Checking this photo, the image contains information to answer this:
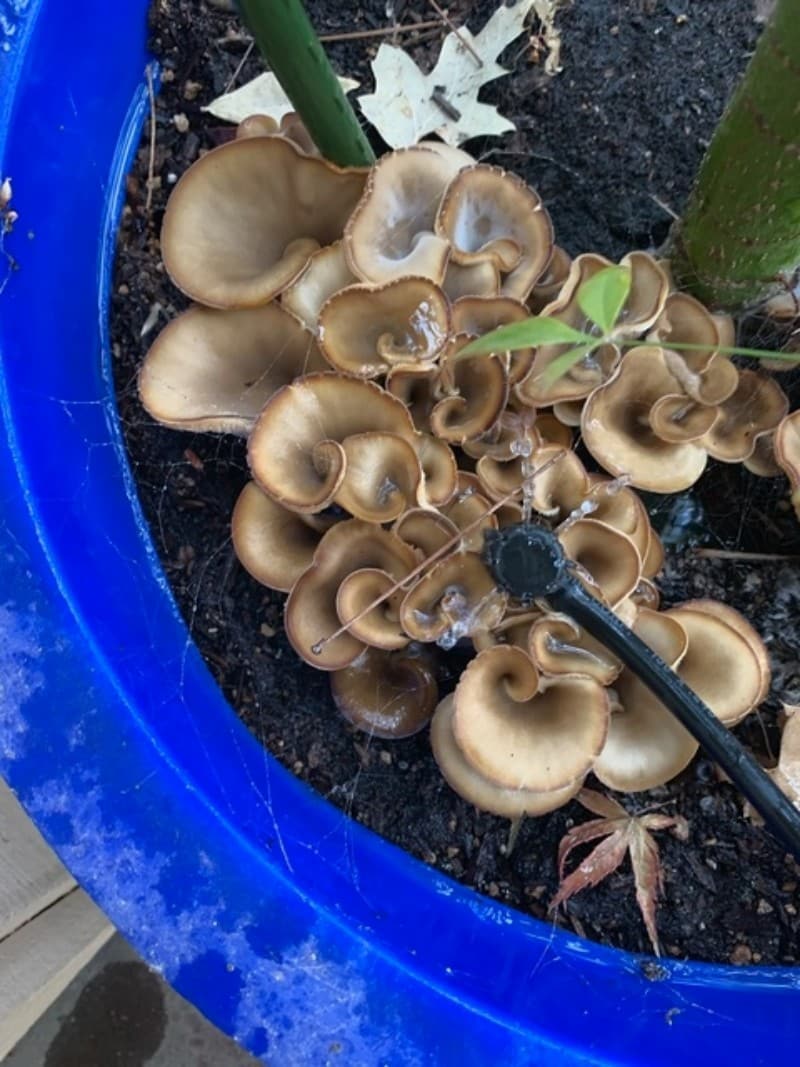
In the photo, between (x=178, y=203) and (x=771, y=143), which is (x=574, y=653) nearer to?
(x=771, y=143)

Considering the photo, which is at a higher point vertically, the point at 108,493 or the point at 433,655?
the point at 108,493

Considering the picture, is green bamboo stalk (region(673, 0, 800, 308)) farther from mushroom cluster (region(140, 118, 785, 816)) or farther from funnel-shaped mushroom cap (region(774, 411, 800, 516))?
funnel-shaped mushroom cap (region(774, 411, 800, 516))

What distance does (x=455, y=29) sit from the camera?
1.38 meters

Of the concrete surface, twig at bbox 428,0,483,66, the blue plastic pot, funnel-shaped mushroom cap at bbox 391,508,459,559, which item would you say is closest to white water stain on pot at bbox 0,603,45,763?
the blue plastic pot

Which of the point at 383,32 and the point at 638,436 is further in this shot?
the point at 383,32

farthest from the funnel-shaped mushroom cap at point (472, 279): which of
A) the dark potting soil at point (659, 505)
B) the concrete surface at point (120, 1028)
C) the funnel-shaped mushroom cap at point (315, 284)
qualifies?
the concrete surface at point (120, 1028)

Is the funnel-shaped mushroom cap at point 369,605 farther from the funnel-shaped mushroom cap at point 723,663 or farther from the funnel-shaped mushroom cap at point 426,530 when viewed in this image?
the funnel-shaped mushroom cap at point 723,663

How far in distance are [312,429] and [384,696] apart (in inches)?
14.3

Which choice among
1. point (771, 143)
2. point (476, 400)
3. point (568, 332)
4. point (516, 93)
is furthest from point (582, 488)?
point (516, 93)

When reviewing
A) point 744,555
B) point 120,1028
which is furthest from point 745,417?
point 120,1028

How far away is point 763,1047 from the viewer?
1.11m

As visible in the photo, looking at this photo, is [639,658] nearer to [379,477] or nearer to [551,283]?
[379,477]

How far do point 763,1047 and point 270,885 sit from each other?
606 mm

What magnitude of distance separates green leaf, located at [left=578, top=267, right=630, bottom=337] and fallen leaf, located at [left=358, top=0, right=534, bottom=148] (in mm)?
794
